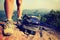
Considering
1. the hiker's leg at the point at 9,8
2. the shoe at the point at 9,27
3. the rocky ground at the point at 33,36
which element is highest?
the hiker's leg at the point at 9,8

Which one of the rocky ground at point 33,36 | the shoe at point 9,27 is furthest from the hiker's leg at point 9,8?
the rocky ground at point 33,36

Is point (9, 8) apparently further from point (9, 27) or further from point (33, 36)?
point (33, 36)

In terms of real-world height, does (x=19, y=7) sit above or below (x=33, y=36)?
above

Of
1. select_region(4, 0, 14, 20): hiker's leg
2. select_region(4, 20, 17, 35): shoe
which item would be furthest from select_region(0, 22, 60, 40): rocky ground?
select_region(4, 0, 14, 20): hiker's leg

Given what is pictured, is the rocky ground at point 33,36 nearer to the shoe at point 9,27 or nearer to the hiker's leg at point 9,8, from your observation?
the shoe at point 9,27

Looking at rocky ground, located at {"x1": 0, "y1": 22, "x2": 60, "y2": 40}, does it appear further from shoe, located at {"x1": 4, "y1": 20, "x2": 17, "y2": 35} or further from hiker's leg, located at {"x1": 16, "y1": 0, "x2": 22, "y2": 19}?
hiker's leg, located at {"x1": 16, "y1": 0, "x2": 22, "y2": 19}

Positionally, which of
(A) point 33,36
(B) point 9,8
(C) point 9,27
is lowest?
(A) point 33,36

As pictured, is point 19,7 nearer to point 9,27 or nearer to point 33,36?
point 9,27

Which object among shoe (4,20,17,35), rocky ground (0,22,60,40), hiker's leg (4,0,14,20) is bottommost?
rocky ground (0,22,60,40)

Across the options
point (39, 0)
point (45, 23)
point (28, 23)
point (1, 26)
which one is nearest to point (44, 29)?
point (45, 23)

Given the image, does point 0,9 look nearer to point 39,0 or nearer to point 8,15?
point 8,15

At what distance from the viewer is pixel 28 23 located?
1947 mm

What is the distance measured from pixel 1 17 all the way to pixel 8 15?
0.08 meters

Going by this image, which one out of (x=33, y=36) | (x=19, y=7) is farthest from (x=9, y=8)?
(x=33, y=36)
